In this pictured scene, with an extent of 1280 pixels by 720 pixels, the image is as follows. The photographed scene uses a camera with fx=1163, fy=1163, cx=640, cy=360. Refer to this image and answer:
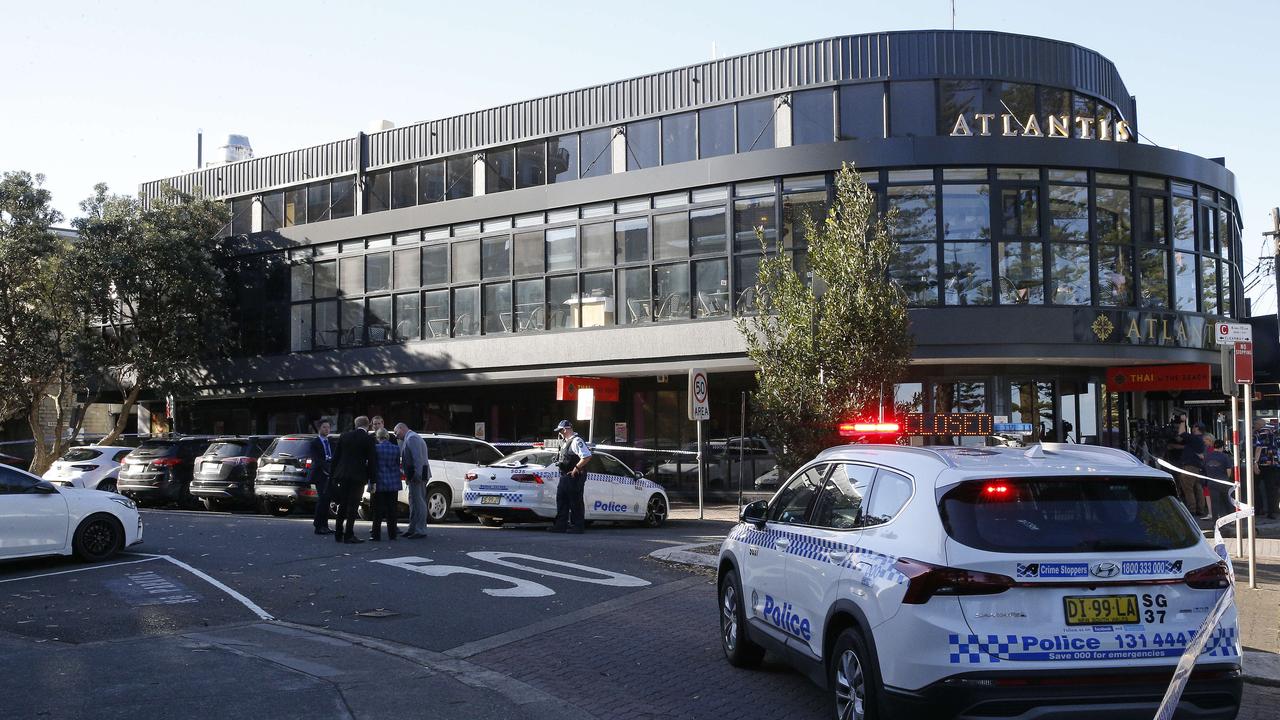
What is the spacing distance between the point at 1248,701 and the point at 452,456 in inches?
603

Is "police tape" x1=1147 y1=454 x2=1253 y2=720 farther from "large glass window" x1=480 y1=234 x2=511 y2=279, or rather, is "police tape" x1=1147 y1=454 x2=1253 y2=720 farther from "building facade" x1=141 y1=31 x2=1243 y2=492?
"large glass window" x1=480 y1=234 x2=511 y2=279

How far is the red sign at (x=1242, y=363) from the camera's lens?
1200 cm

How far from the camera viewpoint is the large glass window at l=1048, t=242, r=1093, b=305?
75.0 feet

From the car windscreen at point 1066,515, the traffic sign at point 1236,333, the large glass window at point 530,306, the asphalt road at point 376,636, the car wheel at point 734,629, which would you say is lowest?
the asphalt road at point 376,636

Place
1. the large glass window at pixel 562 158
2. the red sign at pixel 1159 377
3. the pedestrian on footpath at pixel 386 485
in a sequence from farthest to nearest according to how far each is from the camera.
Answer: the large glass window at pixel 562 158 → the red sign at pixel 1159 377 → the pedestrian on footpath at pixel 386 485

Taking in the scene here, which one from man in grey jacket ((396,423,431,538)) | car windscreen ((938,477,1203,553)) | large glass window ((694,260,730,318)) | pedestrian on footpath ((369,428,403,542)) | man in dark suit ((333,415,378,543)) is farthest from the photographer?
large glass window ((694,260,730,318))

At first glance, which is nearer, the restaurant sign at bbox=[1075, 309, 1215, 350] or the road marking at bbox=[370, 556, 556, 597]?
the road marking at bbox=[370, 556, 556, 597]

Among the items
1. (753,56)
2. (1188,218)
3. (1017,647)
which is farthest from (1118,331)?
(1017,647)

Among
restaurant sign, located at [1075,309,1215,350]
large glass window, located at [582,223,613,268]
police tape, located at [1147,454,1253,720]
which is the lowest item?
police tape, located at [1147,454,1253,720]

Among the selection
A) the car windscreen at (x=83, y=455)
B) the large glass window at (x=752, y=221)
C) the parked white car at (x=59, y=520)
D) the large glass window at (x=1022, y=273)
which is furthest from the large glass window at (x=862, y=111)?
the car windscreen at (x=83, y=455)

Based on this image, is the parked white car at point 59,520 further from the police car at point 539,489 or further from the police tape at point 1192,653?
the police tape at point 1192,653

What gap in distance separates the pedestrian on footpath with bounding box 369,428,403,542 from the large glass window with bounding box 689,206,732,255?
1069cm

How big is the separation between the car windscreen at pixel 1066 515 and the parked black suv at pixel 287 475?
16732mm

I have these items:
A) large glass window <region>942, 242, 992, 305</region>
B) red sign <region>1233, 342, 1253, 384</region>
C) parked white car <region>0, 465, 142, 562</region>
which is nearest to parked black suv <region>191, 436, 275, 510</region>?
parked white car <region>0, 465, 142, 562</region>
